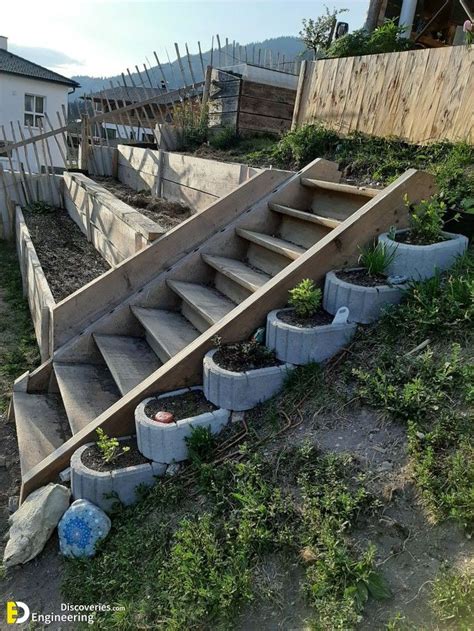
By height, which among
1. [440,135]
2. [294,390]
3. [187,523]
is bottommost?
[187,523]

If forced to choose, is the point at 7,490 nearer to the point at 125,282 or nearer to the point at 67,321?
the point at 67,321

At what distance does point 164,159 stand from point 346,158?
3.01 meters

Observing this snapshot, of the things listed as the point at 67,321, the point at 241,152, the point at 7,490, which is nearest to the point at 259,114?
the point at 241,152

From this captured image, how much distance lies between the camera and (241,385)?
294 cm

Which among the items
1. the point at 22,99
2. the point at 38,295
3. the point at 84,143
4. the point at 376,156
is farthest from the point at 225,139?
the point at 22,99

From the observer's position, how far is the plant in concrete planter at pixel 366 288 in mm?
3148

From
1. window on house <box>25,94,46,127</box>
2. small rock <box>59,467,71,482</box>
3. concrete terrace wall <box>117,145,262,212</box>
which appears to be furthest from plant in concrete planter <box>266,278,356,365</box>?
window on house <box>25,94,46,127</box>

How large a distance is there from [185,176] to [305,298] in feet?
12.9

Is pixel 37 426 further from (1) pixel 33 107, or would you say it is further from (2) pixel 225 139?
(1) pixel 33 107

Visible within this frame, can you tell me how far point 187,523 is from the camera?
2.52 metres

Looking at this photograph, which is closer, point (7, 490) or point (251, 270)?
point (7, 490)

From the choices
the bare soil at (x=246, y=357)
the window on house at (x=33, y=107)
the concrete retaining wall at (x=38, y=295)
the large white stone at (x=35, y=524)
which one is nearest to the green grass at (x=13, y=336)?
the concrete retaining wall at (x=38, y=295)

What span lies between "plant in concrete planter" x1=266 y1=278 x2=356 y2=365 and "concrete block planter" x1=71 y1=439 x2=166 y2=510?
1042 millimetres

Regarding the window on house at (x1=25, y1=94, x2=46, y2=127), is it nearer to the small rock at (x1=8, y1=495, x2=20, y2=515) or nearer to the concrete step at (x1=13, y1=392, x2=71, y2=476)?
the concrete step at (x1=13, y1=392, x2=71, y2=476)
